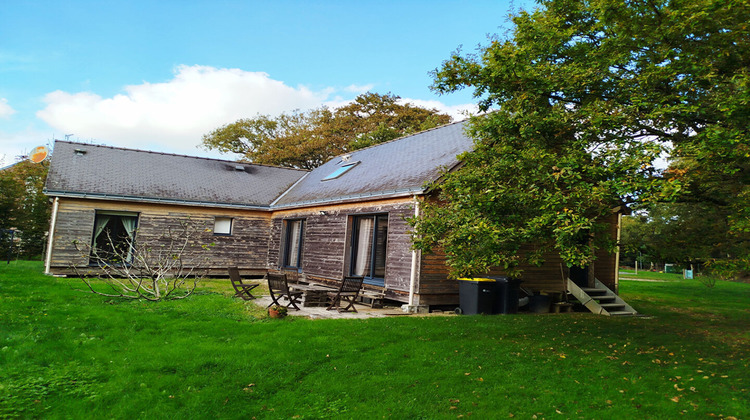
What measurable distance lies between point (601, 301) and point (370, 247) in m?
6.72

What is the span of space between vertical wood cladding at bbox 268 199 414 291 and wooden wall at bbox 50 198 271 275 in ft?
3.16

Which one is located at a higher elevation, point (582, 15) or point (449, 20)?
point (449, 20)

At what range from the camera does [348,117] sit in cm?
3388

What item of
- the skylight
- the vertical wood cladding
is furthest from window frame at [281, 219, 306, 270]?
the skylight

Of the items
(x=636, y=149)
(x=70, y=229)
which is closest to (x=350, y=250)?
(x=636, y=149)

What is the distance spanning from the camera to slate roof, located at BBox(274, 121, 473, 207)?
11541mm

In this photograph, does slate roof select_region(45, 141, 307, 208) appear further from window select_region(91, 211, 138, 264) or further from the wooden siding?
the wooden siding

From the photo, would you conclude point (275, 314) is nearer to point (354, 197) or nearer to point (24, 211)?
point (354, 197)

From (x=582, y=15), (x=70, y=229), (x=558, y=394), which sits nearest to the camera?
(x=558, y=394)

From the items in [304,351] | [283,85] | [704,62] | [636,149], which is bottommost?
[304,351]

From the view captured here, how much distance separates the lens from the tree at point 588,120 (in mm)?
5297

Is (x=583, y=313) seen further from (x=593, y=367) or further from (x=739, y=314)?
(x=593, y=367)

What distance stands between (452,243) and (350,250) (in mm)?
6329

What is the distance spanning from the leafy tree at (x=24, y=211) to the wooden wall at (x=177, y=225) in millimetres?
9520
